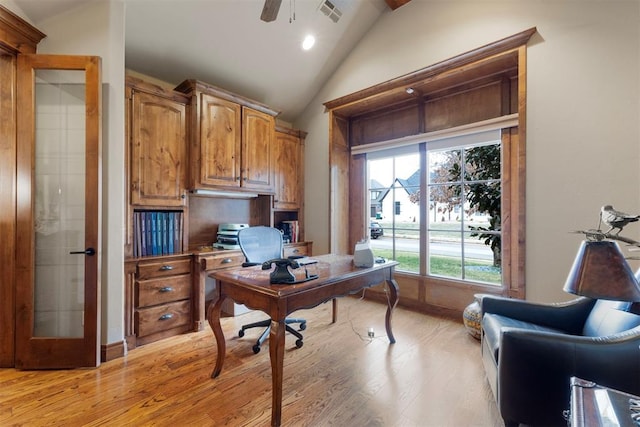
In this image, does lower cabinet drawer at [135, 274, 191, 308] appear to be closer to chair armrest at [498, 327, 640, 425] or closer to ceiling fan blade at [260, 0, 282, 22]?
ceiling fan blade at [260, 0, 282, 22]

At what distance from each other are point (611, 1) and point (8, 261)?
489cm

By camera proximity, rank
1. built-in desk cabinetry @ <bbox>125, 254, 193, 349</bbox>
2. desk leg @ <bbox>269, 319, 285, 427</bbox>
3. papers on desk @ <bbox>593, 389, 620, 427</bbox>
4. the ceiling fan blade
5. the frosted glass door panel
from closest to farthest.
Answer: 1. papers on desk @ <bbox>593, 389, 620, 427</bbox>
2. desk leg @ <bbox>269, 319, 285, 427</bbox>
3. the ceiling fan blade
4. the frosted glass door panel
5. built-in desk cabinetry @ <bbox>125, 254, 193, 349</bbox>

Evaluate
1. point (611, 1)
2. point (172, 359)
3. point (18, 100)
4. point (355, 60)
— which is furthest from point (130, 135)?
point (611, 1)

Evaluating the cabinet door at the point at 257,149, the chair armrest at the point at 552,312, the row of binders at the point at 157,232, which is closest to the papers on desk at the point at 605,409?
the chair armrest at the point at 552,312

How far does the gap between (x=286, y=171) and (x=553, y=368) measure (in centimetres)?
341

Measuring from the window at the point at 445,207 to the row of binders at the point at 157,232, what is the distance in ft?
8.52

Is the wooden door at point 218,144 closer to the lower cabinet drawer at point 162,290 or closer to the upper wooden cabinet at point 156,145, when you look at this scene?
the upper wooden cabinet at point 156,145

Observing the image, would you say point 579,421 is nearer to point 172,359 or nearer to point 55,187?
point 172,359

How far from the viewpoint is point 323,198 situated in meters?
4.03

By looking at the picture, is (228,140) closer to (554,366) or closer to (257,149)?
(257,149)

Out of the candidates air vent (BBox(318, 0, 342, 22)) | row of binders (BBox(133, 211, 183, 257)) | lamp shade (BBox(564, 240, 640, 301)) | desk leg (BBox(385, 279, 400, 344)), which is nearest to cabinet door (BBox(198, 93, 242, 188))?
row of binders (BBox(133, 211, 183, 257))

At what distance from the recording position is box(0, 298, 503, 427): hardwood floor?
5.31ft

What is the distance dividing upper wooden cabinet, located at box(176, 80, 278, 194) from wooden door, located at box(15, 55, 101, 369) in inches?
36.0

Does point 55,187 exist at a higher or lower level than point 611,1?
lower
